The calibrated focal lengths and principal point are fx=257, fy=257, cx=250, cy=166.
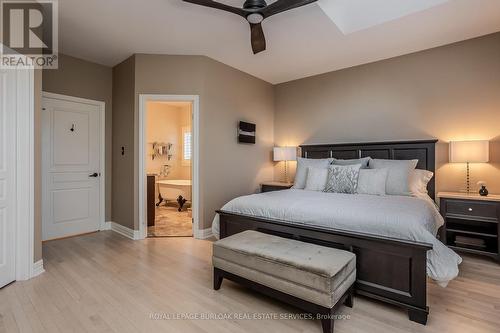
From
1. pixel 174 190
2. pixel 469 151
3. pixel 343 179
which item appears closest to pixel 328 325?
pixel 343 179

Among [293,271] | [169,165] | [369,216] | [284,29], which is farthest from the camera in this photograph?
[169,165]

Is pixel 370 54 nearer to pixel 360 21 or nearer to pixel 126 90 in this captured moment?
pixel 360 21

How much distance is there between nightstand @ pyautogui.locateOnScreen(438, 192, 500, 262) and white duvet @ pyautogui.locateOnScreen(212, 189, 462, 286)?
1.43 ft

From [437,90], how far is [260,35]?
2.75 m

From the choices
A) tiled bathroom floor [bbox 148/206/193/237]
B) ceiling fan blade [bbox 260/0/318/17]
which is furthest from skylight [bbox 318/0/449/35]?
tiled bathroom floor [bbox 148/206/193/237]

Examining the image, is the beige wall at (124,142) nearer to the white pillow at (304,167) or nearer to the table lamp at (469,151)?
the white pillow at (304,167)

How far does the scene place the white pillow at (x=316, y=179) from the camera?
3.55m

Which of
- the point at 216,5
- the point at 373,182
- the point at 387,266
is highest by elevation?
the point at 216,5

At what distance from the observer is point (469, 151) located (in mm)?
3184

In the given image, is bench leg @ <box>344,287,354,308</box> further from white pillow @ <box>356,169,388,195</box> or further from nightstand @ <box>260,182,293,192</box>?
nightstand @ <box>260,182,293,192</box>

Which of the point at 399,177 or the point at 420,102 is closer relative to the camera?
the point at 399,177

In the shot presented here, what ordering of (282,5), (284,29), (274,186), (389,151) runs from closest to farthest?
(282,5)
(284,29)
(389,151)
(274,186)

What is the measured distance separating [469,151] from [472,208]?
2.31 ft

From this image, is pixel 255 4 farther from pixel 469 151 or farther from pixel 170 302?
pixel 469 151
